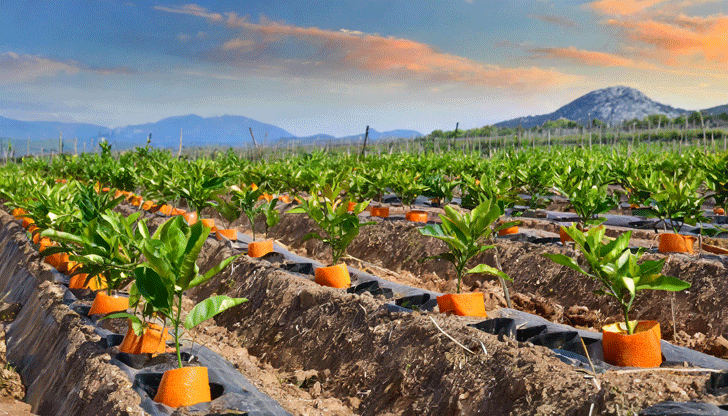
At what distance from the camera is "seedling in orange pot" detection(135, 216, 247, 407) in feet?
8.46

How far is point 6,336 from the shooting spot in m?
5.47

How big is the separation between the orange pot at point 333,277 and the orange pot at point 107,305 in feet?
5.43

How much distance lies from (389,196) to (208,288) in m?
6.78

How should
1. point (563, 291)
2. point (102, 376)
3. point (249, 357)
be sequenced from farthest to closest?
point (563, 291) → point (249, 357) → point (102, 376)

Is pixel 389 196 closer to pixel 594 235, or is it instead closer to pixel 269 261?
pixel 269 261

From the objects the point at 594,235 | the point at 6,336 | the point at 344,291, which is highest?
the point at 594,235

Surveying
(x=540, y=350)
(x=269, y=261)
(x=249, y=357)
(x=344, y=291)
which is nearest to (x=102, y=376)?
(x=249, y=357)

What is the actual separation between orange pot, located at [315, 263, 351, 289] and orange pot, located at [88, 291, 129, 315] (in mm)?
1655

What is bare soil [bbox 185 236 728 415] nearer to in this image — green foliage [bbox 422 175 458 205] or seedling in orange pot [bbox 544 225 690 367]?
seedling in orange pot [bbox 544 225 690 367]

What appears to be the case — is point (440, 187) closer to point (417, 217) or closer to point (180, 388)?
point (417, 217)

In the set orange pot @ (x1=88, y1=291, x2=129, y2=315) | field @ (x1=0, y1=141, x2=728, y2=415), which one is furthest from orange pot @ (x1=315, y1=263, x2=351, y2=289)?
orange pot @ (x1=88, y1=291, x2=129, y2=315)

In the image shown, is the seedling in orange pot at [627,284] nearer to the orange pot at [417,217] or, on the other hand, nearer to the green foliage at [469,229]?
the green foliage at [469,229]

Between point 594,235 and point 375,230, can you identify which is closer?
point 594,235

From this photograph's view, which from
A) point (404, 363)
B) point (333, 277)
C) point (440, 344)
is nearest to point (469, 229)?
point (440, 344)
